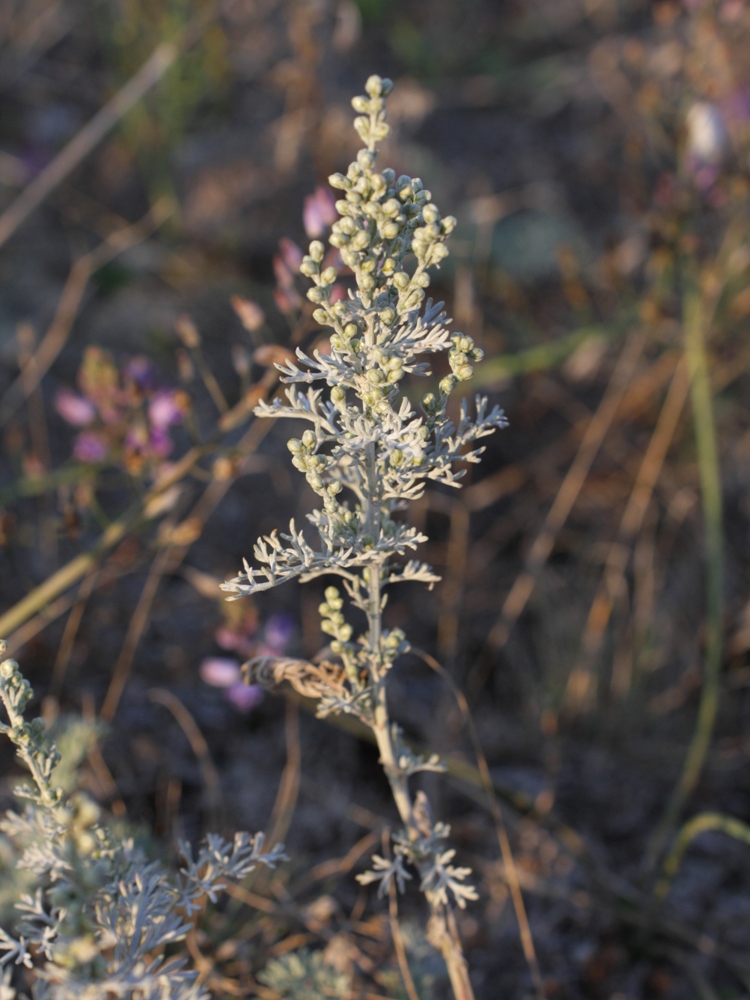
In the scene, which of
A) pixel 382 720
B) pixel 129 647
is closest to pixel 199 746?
pixel 129 647

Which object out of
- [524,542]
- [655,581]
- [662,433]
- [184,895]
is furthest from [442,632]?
[184,895]

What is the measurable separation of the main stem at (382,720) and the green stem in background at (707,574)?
0.85 meters

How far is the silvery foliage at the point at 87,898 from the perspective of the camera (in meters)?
0.84

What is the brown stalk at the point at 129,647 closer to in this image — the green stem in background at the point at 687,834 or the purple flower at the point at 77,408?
the purple flower at the point at 77,408

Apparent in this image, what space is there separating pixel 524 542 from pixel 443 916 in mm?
1797

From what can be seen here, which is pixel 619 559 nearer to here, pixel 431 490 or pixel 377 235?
pixel 431 490

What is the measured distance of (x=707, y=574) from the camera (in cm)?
277

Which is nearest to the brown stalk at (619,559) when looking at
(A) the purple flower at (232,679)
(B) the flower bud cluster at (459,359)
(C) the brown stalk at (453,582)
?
(C) the brown stalk at (453,582)

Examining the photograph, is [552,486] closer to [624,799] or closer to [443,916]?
[624,799]

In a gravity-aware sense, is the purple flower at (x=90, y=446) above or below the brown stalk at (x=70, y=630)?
above

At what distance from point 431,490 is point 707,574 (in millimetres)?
946

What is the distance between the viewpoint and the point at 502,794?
5.66 ft

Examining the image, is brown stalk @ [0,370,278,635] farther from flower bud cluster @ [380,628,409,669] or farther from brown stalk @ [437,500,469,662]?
brown stalk @ [437,500,469,662]

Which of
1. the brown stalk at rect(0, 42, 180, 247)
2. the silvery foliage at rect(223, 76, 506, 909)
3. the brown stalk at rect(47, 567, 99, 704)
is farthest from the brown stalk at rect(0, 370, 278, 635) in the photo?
the brown stalk at rect(0, 42, 180, 247)
